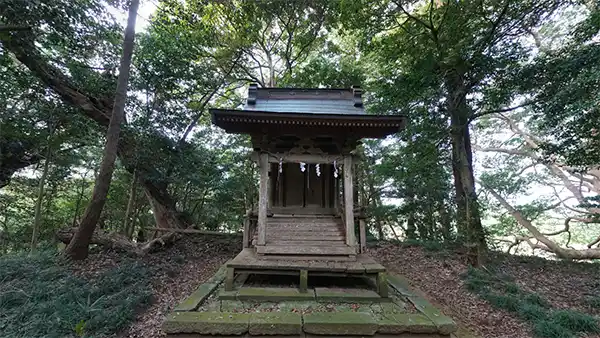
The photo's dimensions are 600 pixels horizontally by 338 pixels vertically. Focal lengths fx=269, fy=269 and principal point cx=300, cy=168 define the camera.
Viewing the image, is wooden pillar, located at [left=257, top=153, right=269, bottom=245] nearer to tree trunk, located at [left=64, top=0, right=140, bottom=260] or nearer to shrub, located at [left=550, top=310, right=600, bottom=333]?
tree trunk, located at [left=64, top=0, right=140, bottom=260]

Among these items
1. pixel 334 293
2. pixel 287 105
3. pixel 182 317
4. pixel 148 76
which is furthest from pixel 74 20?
pixel 334 293

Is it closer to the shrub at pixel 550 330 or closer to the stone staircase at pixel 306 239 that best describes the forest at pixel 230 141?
the shrub at pixel 550 330

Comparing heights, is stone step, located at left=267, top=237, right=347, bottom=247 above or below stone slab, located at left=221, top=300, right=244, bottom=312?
above

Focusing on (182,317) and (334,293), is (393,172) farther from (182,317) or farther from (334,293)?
(182,317)

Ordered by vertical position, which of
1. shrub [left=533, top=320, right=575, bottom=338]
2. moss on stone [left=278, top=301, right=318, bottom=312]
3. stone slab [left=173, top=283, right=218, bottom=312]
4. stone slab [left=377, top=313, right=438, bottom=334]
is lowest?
shrub [left=533, top=320, right=575, bottom=338]

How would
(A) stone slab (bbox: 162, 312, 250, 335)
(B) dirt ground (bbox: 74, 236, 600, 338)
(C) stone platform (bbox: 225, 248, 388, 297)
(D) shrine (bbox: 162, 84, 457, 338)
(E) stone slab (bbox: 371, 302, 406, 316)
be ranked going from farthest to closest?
1. (C) stone platform (bbox: 225, 248, 388, 297)
2. (B) dirt ground (bbox: 74, 236, 600, 338)
3. (E) stone slab (bbox: 371, 302, 406, 316)
4. (D) shrine (bbox: 162, 84, 457, 338)
5. (A) stone slab (bbox: 162, 312, 250, 335)

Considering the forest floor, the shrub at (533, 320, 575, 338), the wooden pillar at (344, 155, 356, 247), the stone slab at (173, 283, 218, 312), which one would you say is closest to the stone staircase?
the wooden pillar at (344, 155, 356, 247)

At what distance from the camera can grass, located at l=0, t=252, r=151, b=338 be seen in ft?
11.3

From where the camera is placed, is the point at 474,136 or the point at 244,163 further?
the point at 474,136

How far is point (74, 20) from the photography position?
18.9 feet

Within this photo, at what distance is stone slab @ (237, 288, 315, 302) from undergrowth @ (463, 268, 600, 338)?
3.22 meters

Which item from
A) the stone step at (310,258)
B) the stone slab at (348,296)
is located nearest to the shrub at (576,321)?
the stone slab at (348,296)

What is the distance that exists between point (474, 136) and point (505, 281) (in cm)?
1050

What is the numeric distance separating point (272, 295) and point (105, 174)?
14.9 feet
